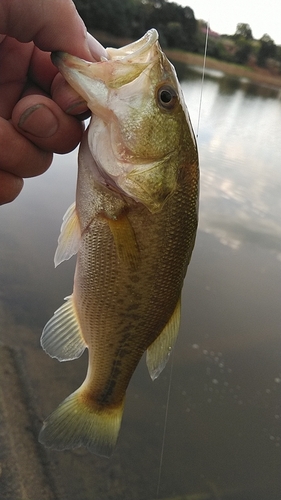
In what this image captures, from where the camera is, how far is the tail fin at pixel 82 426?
1.63 m

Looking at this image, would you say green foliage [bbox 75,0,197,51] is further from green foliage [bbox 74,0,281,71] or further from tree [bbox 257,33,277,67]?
tree [bbox 257,33,277,67]

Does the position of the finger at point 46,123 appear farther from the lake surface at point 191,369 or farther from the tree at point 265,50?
the tree at point 265,50

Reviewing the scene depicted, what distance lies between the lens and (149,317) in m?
1.59

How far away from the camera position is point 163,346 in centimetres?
167

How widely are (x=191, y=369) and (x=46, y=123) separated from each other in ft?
10.3

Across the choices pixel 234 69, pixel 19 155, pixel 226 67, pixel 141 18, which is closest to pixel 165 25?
pixel 141 18

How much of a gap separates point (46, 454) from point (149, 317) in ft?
5.89

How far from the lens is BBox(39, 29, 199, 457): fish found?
4.43 ft

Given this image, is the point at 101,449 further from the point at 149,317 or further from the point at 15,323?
the point at 15,323

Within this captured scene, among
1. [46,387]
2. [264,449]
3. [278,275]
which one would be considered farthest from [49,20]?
[278,275]

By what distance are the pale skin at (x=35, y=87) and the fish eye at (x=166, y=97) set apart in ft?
0.88

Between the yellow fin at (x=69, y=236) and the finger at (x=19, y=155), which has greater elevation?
the finger at (x=19, y=155)

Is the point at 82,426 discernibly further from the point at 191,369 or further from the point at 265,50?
the point at 265,50

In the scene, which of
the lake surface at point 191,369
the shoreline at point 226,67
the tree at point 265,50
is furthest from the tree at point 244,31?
the lake surface at point 191,369
